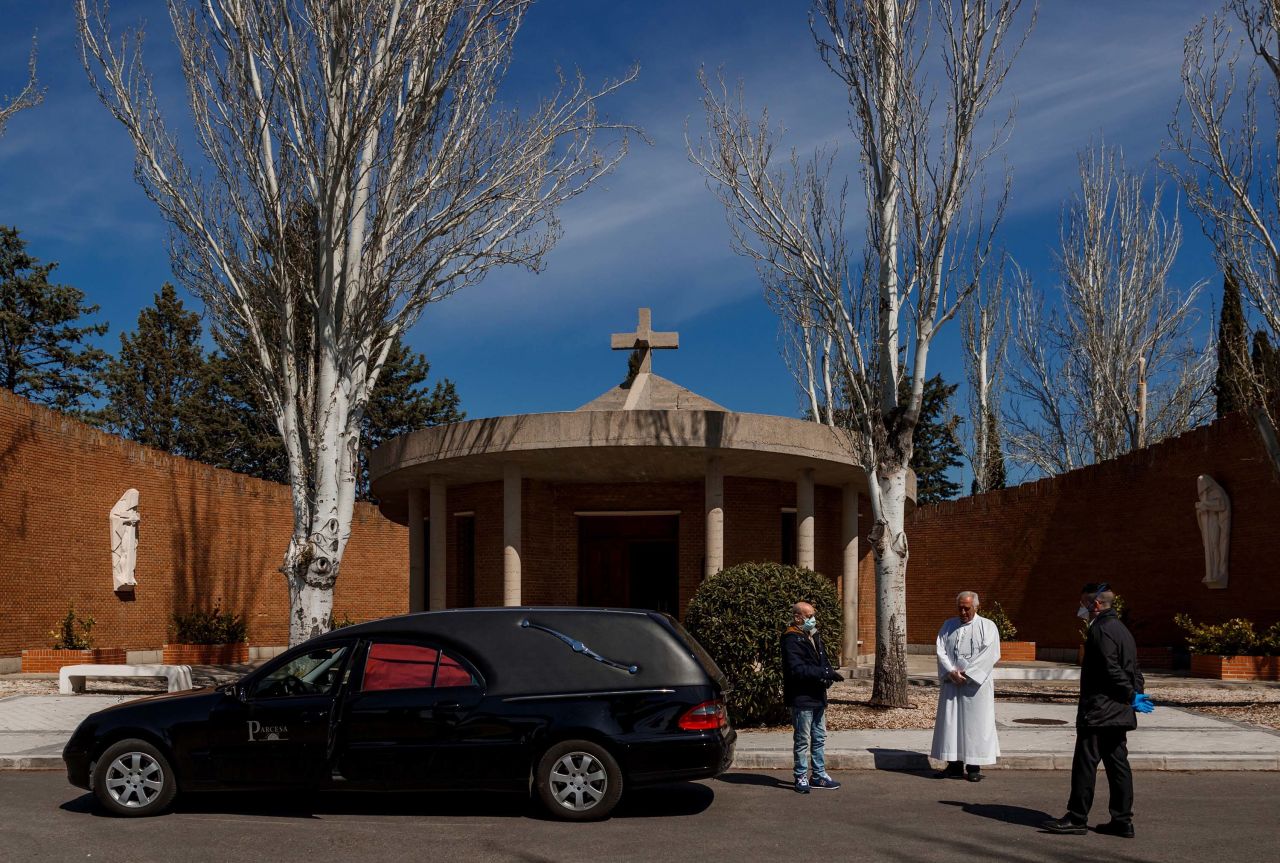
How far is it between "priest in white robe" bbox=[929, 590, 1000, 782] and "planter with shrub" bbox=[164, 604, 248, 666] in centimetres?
1852

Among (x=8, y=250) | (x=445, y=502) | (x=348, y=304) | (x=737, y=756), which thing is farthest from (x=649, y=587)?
(x=8, y=250)

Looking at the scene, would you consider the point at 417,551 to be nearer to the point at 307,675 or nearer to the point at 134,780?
the point at 307,675

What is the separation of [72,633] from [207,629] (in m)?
3.41

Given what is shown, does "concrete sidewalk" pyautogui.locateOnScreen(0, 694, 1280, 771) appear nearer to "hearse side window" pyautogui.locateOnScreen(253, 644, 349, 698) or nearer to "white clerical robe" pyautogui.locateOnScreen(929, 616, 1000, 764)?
"white clerical robe" pyautogui.locateOnScreen(929, 616, 1000, 764)

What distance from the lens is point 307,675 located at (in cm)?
857

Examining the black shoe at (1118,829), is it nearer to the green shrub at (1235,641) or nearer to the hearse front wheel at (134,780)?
the hearse front wheel at (134,780)

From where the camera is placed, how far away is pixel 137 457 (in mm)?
25828

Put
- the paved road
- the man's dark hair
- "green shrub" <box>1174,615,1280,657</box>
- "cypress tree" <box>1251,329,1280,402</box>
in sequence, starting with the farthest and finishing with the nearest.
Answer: "green shrub" <box>1174,615,1280,657</box>, "cypress tree" <box>1251,329,1280,402</box>, the man's dark hair, the paved road

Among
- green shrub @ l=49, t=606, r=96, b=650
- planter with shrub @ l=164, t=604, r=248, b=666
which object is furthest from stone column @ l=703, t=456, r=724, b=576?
green shrub @ l=49, t=606, r=96, b=650

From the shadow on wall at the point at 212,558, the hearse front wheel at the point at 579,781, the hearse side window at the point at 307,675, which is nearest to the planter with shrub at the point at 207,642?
the shadow on wall at the point at 212,558

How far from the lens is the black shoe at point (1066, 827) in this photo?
752 centimetres

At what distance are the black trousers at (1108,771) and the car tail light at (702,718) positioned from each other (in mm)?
2457

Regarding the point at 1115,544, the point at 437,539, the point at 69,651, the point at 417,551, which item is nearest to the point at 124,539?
the point at 69,651

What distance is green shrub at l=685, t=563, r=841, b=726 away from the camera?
39.6ft
